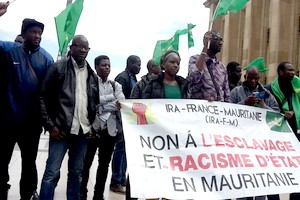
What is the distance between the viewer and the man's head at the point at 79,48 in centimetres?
379

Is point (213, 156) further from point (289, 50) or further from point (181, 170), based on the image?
point (289, 50)

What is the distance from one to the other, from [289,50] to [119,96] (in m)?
18.0

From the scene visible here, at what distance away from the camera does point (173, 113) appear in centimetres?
384

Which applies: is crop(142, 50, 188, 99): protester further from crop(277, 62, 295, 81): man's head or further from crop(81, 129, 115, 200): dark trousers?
crop(277, 62, 295, 81): man's head

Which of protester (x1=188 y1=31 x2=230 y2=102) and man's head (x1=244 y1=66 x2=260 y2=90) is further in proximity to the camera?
man's head (x1=244 y1=66 x2=260 y2=90)

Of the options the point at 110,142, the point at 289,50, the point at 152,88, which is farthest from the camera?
the point at 289,50

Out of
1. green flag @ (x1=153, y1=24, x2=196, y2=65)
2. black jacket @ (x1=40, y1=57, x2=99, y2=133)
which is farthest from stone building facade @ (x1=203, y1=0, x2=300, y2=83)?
black jacket @ (x1=40, y1=57, x2=99, y2=133)

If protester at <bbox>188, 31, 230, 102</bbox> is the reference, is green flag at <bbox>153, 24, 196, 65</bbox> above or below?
above

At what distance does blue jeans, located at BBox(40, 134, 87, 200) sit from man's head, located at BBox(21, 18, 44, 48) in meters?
1.07

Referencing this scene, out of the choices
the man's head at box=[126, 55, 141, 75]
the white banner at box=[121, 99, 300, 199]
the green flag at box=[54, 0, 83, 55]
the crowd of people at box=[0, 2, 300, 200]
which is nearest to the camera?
the white banner at box=[121, 99, 300, 199]

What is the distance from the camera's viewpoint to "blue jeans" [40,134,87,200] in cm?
353

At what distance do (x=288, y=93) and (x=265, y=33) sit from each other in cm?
2013

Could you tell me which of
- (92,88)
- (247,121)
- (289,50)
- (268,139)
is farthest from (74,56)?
(289,50)

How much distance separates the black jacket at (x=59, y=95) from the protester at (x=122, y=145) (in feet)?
7.26
